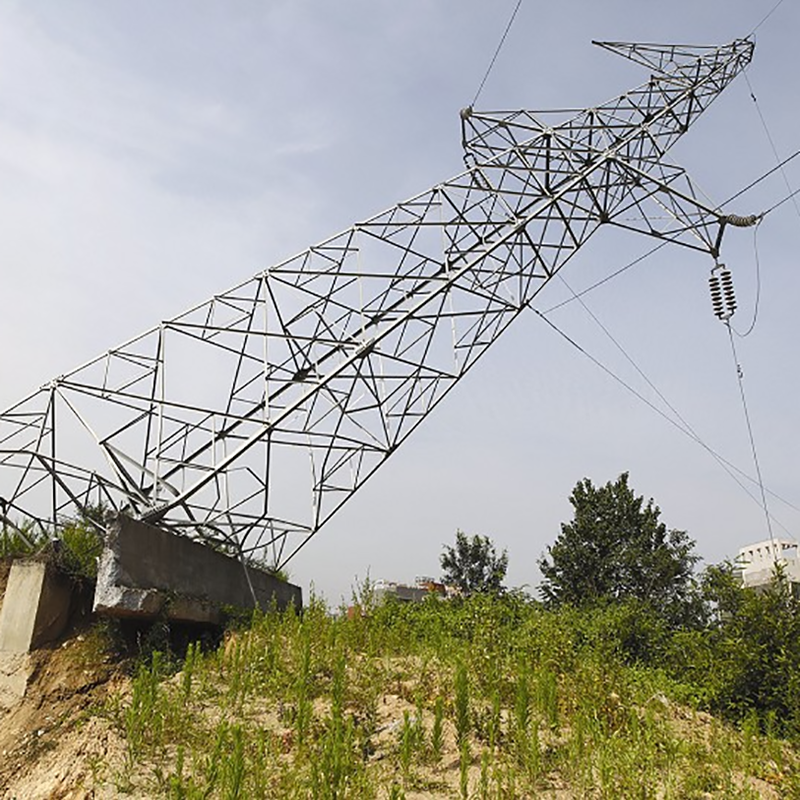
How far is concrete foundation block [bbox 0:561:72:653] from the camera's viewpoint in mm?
8242

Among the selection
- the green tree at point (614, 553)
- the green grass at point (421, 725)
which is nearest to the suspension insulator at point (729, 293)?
the green grass at point (421, 725)

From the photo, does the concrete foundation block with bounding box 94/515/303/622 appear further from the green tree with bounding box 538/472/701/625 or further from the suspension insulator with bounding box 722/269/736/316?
the green tree with bounding box 538/472/701/625

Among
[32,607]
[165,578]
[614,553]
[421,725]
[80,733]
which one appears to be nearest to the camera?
[421,725]

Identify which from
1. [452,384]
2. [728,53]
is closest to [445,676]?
[452,384]

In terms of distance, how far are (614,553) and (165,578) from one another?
25.8 meters

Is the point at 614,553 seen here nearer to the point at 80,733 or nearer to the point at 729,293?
the point at 729,293

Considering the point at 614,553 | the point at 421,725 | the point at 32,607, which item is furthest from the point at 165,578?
the point at 614,553

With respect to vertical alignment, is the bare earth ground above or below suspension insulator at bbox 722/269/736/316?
below

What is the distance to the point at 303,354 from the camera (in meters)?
11.4

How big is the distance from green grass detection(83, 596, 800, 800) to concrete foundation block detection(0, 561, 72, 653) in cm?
128

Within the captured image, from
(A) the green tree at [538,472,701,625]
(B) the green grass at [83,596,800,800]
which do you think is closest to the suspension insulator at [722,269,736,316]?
(B) the green grass at [83,596,800,800]

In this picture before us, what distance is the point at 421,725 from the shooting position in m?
6.03

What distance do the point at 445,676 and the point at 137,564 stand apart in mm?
3759

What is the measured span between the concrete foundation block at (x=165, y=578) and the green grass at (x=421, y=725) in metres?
0.71
